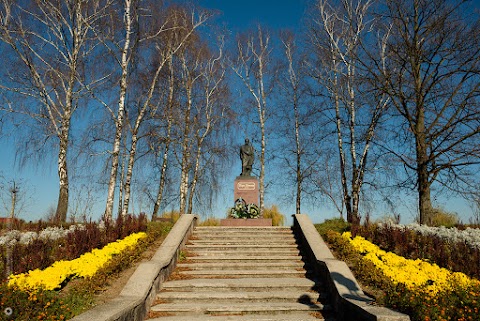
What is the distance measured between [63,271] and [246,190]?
10.2m

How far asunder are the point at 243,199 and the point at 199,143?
4.69 metres

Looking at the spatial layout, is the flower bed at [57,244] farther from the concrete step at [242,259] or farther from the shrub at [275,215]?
the shrub at [275,215]

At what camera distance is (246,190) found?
16.4 meters

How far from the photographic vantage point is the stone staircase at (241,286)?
6.60 meters

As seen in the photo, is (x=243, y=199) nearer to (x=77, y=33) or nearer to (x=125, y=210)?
(x=125, y=210)

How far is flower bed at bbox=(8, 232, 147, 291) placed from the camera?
6.21 metres

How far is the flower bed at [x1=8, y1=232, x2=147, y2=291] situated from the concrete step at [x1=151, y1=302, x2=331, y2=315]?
162 centimetres

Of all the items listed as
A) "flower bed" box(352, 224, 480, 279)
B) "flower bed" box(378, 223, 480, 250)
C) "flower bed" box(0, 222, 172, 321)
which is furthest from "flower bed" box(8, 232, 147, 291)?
"flower bed" box(378, 223, 480, 250)

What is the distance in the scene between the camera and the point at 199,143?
64.1 feet

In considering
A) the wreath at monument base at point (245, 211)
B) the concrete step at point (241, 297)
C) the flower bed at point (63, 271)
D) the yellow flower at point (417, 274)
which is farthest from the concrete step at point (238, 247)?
the wreath at monument base at point (245, 211)

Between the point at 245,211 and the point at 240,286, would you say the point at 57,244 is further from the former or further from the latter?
the point at 245,211

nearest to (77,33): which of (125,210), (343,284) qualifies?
(125,210)

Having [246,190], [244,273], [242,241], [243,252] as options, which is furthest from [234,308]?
[246,190]

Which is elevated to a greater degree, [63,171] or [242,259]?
[63,171]
